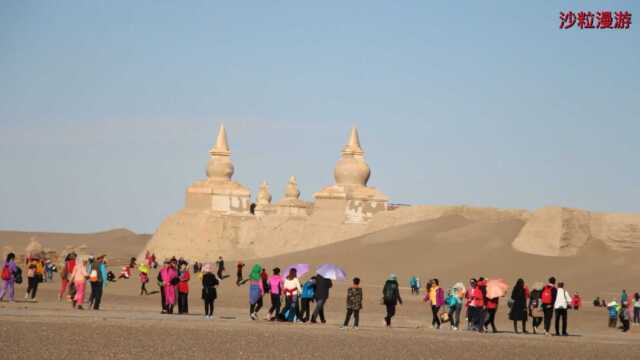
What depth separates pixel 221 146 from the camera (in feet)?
258

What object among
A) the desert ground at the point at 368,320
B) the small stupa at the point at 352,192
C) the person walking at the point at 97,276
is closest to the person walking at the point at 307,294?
the desert ground at the point at 368,320

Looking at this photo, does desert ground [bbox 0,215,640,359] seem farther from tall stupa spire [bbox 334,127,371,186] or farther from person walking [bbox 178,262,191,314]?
tall stupa spire [bbox 334,127,371,186]

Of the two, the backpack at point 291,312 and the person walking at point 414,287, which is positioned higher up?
the person walking at point 414,287

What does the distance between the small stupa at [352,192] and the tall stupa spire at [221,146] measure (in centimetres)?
1120

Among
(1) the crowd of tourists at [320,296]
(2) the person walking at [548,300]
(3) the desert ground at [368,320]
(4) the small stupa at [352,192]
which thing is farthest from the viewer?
(4) the small stupa at [352,192]

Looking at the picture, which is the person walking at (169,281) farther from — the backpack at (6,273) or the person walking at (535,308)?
the person walking at (535,308)

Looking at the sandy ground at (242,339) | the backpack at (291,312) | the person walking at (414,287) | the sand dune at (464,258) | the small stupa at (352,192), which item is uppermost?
the small stupa at (352,192)

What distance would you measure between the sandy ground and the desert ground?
23mm

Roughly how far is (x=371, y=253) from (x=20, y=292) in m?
21.2

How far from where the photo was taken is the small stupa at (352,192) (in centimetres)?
6669

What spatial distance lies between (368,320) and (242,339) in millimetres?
9731

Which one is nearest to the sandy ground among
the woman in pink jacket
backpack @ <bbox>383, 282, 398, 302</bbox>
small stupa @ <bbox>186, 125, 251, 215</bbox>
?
the woman in pink jacket

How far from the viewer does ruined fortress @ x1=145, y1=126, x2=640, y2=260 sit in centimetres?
4825

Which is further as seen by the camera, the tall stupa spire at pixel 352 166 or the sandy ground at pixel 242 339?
the tall stupa spire at pixel 352 166
